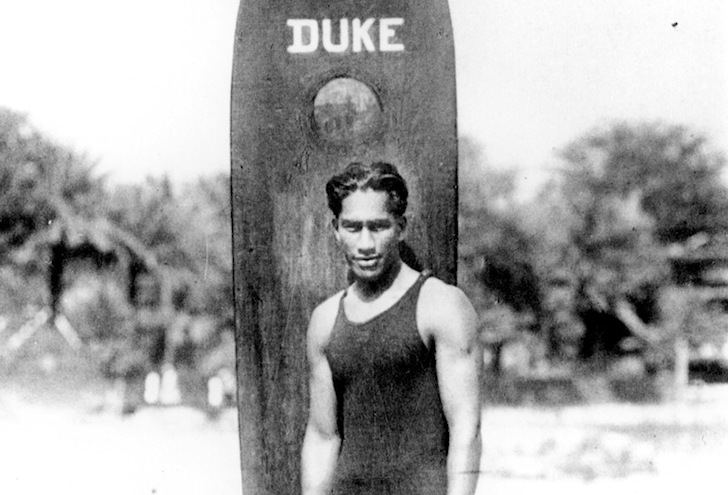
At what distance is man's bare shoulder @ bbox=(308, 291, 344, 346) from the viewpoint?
287 cm

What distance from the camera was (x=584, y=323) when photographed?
3002 mm

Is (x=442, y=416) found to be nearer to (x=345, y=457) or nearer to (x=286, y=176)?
(x=345, y=457)

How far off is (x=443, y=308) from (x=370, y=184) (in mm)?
337

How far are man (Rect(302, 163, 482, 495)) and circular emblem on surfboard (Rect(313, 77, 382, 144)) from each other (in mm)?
83

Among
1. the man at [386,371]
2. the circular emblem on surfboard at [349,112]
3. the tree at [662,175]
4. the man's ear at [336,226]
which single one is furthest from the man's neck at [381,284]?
the tree at [662,175]

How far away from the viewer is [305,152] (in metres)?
2.91

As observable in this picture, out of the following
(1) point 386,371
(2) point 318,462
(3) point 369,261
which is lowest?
(2) point 318,462

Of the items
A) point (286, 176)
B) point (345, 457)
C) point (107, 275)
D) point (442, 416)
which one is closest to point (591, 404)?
point (442, 416)

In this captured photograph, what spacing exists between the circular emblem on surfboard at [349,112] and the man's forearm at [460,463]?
0.75m

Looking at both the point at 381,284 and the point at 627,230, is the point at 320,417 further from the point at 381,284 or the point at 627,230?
the point at 627,230

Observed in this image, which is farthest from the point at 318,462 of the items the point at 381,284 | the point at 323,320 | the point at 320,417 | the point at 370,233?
the point at 370,233

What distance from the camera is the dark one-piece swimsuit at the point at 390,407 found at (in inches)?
110

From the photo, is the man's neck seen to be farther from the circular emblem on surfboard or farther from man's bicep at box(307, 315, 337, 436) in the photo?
the circular emblem on surfboard

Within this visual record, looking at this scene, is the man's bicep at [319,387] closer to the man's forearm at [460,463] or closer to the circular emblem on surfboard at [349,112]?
the man's forearm at [460,463]
